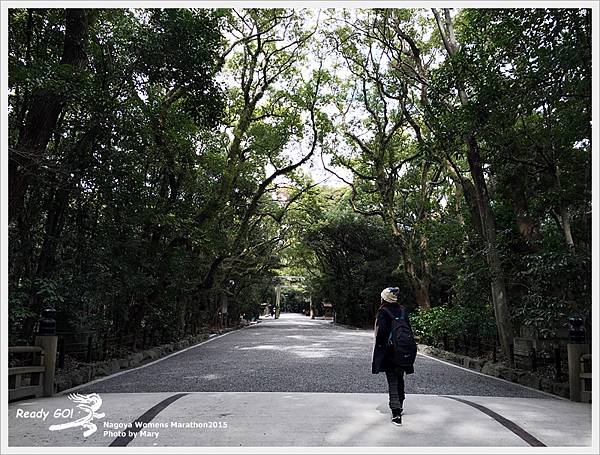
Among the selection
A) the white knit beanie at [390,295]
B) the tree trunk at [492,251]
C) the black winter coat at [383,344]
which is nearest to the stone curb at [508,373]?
the tree trunk at [492,251]

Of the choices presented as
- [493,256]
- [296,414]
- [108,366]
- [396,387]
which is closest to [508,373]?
[493,256]

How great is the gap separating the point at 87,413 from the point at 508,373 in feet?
24.1

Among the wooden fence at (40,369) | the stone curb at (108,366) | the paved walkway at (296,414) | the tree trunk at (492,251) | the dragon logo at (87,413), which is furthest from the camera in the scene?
the tree trunk at (492,251)

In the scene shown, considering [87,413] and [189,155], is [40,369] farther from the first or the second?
[189,155]

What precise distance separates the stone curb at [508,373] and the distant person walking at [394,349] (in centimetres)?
385

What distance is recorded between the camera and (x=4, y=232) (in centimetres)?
491

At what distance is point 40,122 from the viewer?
6973mm

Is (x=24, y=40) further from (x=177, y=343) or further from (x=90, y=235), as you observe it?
(x=177, y=343)

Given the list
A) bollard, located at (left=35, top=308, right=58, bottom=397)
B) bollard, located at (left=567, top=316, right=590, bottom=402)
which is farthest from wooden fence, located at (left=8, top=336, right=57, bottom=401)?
bollard, located at (left=567, top=316, right=590, bottom=402)

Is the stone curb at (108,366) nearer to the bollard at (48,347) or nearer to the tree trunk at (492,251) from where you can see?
the bollard at (48,347)

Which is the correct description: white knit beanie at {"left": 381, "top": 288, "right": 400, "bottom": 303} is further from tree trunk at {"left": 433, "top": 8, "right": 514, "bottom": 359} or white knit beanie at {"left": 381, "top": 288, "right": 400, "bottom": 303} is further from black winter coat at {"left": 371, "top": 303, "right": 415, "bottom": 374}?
tree trunk at {"left": 433, "top": 8, "right": 514, "bottom": 359}

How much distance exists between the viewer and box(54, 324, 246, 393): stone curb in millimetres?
7369

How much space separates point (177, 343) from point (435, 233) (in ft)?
27.6

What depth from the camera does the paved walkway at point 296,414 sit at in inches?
167
